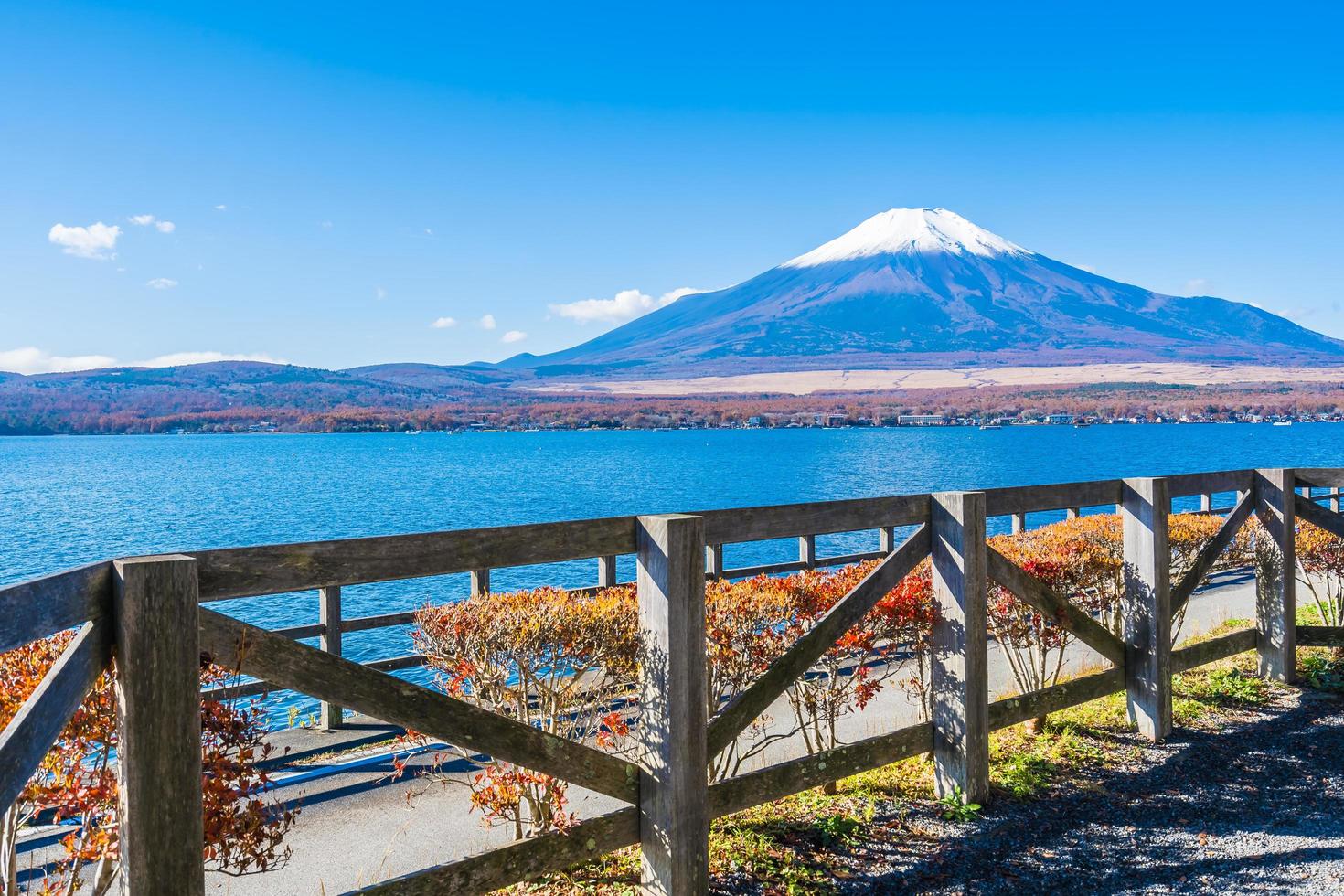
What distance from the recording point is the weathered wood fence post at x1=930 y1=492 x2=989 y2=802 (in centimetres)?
530

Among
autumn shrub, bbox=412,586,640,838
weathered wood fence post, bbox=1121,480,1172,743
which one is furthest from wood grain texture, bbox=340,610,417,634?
weathered wood fence post, bbox=1121,480,1172,743

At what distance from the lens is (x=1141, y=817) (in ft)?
17.6

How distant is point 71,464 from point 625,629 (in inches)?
5857

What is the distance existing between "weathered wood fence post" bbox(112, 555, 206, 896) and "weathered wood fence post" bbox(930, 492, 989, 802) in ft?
12.3

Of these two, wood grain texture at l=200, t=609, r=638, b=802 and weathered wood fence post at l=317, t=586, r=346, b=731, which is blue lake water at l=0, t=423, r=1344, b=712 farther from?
wood grain texture at l=200, t=609, r=638, b=802

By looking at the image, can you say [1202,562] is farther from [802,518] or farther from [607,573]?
[607,573]

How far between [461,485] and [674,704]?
284 ft

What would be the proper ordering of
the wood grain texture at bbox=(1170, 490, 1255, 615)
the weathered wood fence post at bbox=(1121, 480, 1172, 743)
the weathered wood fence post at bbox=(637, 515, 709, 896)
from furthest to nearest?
the wood grain texture at bbox=(1170, 490, 1255, 615) → the weathered wood fence post at bbox=(1121, 480, 1172, 743) → the weathered wood fence post at bbox=(637, 515, 709, 896)

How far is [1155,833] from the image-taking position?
5.16 m

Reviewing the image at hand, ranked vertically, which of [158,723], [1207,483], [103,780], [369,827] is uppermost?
[1207,483]

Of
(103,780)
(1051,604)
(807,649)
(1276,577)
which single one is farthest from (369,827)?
(1276,577)

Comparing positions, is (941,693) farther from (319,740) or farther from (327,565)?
(319,740)

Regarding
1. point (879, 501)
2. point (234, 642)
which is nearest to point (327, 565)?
point (234, 642)

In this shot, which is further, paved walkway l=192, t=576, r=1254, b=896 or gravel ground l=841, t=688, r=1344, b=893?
paved walkway l=192, t=576, r=1254, b=896
